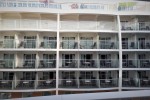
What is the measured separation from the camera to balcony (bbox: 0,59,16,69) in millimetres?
23250

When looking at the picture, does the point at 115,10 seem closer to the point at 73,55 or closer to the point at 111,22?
the point at 111,22

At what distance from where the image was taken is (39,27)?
24.1 metres

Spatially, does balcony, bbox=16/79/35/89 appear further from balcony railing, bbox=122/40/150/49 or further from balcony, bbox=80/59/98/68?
balcony railing, bbox=122/40/150/49

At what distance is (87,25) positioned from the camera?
24953 mm

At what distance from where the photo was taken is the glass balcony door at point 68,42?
24.1 meters

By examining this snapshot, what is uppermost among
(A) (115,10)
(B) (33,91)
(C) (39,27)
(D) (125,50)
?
(A) (115,10)

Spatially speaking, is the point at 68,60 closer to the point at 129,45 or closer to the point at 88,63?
the point at 88,63

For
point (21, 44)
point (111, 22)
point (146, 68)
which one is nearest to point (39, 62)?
point (21, 44)

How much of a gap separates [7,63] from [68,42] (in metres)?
6.18

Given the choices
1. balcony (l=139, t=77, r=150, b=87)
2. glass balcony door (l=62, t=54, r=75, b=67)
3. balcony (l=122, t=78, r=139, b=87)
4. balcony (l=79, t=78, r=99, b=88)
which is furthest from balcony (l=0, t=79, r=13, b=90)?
balcony (l=139, t=77, r=150, b=87)

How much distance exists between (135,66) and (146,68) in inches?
41.7

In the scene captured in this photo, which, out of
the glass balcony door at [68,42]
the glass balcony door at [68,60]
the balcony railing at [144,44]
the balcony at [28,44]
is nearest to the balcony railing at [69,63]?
the glass balcony door at [68,60]

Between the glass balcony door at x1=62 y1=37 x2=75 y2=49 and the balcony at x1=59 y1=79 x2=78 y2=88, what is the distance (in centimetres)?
321

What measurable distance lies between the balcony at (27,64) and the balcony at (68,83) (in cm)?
311
